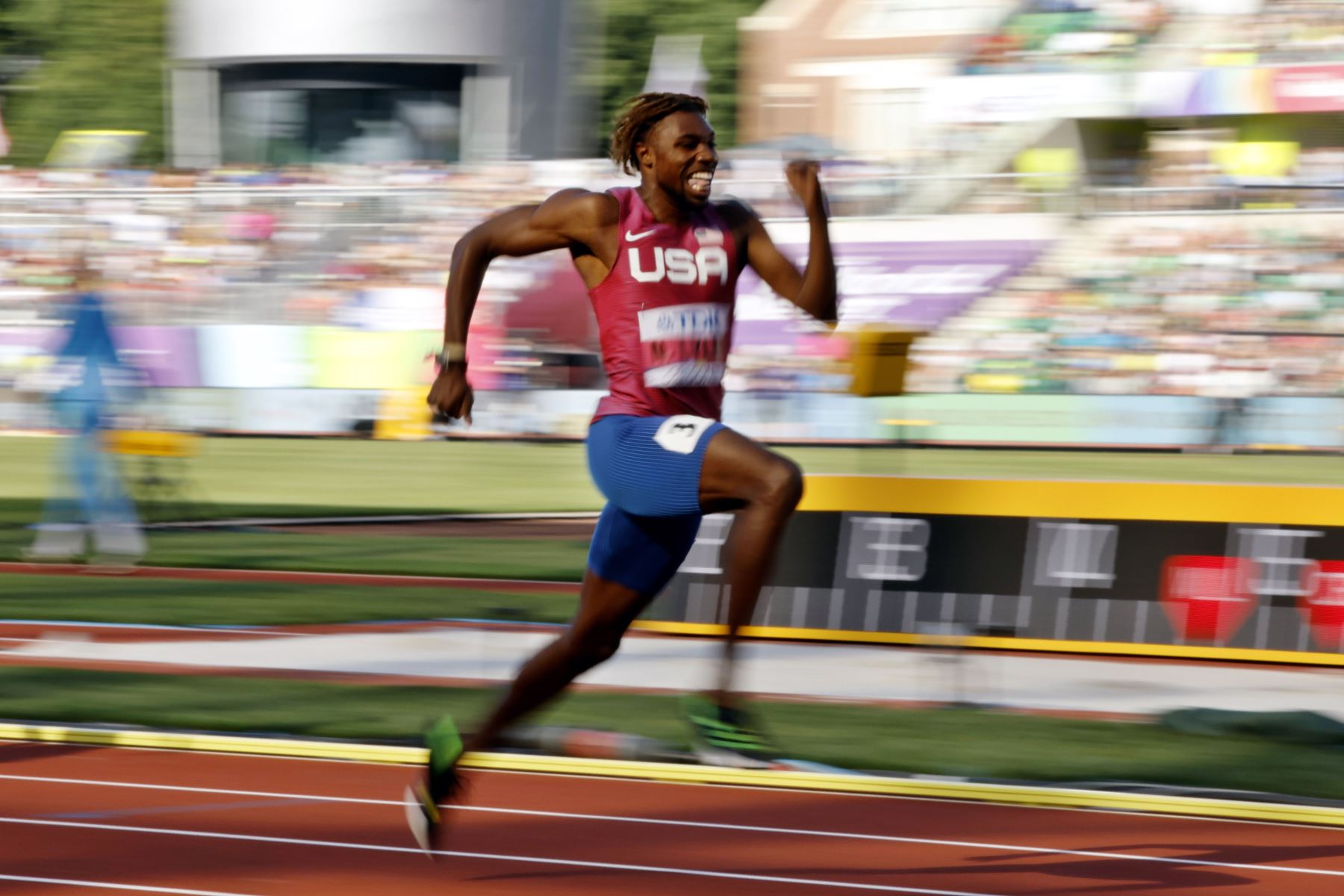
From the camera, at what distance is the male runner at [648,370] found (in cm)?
455

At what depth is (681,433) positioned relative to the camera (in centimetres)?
458

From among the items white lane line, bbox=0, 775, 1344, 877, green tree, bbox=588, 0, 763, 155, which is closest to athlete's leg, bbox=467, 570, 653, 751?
white lane line, bbox=0, 775, 1344, 877

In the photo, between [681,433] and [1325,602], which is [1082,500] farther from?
[681,433]

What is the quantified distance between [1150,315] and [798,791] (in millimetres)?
19869

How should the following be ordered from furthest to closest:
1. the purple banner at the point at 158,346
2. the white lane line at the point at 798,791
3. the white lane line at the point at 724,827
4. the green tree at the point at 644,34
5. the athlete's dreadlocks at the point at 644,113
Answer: the green tree at the point at 644,34 < the purple banner at the point at 158,346 < the white lane line at the point at 798,791 < the white lane line at the point at 724,827 < the athlete's dreadlocks at the point at 644,113

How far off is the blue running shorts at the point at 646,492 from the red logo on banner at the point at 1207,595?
4.17 metres

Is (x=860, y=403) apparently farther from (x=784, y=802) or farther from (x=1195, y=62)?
(x=784, y=802)

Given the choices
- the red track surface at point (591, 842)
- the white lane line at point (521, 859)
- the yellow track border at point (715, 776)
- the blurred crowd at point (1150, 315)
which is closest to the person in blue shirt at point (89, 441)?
the yellow track border at point (715, 776)

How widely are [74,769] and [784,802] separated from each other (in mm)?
2192

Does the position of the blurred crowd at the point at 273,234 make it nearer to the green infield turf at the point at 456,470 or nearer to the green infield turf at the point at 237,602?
the green infield turf at the point at 456,470

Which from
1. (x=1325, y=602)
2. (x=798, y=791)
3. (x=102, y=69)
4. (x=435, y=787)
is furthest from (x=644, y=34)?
(x=435, y=787)

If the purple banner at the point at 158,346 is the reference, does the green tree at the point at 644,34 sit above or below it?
above

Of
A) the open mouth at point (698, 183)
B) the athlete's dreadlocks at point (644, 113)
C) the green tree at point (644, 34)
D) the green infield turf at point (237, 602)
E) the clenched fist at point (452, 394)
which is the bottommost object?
the green infield turf at point (237, 602)

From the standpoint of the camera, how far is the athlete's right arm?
4.64m
